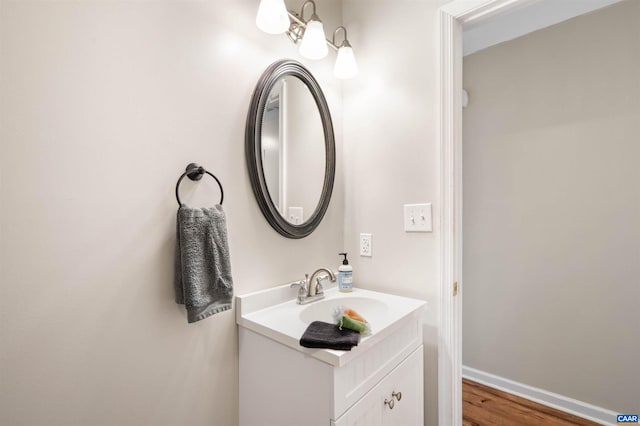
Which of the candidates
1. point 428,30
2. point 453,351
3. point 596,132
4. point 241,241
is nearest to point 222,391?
point 241,241

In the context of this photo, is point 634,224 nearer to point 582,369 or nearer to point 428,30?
point 582,369

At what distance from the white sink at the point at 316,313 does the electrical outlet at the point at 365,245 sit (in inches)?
7.3

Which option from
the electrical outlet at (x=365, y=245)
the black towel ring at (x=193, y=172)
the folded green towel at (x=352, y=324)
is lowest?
the folded green towel at (x=352, y=324)

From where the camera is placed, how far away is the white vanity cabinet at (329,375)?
0.77 metres

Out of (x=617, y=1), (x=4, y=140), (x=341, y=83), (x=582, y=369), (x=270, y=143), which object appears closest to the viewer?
(x=4, y=140)

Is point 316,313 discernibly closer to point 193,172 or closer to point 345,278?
point 345,278

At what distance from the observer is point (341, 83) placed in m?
1.57

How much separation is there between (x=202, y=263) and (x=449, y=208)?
37.8 inches

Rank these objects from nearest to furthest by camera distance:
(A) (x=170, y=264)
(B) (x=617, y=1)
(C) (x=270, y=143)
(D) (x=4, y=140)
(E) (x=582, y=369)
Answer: (D) (x=4, y=140) < (A) (x=170, y=264) < (C) (x=270, y=143) < (B) (x=617, y=1) < (E) (x=582, y=369)

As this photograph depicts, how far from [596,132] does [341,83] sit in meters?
1.58

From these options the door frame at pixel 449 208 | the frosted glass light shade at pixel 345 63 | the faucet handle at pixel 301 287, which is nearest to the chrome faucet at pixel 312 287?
the faucet handle at pixel 301 287

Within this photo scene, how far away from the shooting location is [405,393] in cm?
104

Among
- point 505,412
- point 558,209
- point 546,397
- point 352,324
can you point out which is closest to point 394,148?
point 352,324

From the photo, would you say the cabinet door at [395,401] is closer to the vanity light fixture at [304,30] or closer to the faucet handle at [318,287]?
the faucet handle at [318,287]
